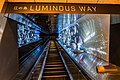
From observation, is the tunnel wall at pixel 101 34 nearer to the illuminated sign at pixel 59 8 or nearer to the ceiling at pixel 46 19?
the illuminated sign at pixel 59 8

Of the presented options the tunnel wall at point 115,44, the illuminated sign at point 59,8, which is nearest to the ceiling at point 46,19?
the tunnel wall at point 115,44

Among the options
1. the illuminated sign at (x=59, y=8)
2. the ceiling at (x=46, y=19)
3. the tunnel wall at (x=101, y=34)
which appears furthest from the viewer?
the ceiling at (x=46, y=19)

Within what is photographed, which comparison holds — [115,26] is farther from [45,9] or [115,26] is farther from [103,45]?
[45,9]

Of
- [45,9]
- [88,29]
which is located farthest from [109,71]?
[88,29]

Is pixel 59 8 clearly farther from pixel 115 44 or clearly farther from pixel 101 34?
pixel 101 34

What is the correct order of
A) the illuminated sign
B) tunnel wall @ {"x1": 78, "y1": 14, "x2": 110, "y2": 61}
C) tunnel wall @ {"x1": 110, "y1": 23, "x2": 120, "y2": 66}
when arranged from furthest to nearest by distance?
tunnel wall @ {"x1": 78, "y1": 14, "x2": 110, "y2": 61}, tunnel wall @ {"x1": 110, "y1": 23, "x2": 120, "y2": 66}, the illuminated sign

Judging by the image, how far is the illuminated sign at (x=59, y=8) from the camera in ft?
9.04

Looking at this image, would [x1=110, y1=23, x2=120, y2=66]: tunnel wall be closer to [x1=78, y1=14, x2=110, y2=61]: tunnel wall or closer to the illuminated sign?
[x1=78, y1=14, x2=110, y2=61]: tunnel wall

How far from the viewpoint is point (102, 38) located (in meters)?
4.70

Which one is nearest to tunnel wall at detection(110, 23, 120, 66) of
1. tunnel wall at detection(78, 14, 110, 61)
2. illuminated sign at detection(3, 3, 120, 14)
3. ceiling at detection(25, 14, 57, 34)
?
tunnel wall at detection(78, 14, 110, 61)

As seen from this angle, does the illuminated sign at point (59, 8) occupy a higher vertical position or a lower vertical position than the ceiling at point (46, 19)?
lower

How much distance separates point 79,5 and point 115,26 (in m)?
1.47

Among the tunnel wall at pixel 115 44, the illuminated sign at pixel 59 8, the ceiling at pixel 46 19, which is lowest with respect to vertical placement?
the tunnel wall at pixel 115 44

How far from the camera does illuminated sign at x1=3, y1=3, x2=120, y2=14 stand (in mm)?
2754
